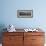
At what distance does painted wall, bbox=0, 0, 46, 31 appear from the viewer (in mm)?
3895

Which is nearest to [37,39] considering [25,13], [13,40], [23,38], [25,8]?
[23,38]

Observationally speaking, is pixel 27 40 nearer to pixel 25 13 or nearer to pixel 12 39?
pixel 12 39

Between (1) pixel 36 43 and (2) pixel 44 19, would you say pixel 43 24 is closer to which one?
(2) pixel 44 19

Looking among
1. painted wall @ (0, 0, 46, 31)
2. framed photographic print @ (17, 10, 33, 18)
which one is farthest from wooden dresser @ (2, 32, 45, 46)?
framed photographic print @ (17, 10, 33, 18)

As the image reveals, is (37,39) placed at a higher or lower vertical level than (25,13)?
lower

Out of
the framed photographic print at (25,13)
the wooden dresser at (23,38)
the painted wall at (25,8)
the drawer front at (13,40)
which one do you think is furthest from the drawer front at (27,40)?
the framed photographic print at (25,13)

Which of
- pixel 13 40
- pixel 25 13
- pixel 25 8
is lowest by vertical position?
pixel 13 40

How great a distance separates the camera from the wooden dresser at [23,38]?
133 inches

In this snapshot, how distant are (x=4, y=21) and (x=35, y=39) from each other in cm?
117

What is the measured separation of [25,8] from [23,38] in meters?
1.01

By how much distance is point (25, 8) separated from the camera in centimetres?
389

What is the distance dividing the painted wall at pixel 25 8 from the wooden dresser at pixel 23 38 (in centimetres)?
58

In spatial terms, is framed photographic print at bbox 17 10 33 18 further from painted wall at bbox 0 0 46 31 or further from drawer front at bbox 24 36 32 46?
drawer front at bbox 24 36 32 46

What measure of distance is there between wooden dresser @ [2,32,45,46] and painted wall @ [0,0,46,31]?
578 mm
